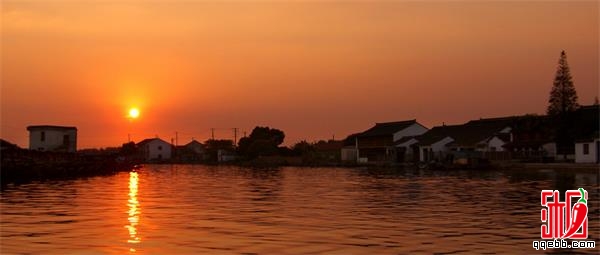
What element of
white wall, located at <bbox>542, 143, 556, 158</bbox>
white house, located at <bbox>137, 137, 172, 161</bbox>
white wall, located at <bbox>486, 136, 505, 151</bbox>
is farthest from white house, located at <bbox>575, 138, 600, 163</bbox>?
white house, located at <bbox>137, 137, 172, 161</bbox>

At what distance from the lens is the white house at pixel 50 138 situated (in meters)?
85.1

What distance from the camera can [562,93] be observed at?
7312cm

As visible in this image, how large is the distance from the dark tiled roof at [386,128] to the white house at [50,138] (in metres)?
46.4

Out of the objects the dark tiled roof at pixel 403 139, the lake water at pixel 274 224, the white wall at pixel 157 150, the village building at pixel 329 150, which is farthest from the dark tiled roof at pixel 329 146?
the lake water at pixel 274 224

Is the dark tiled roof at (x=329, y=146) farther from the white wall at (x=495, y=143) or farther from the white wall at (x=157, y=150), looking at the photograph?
the white wall at (x=495, y=143)

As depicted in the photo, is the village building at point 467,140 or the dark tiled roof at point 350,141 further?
the dark tiled roof at point 350,141

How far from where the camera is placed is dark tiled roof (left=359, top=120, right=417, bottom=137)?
99.3m

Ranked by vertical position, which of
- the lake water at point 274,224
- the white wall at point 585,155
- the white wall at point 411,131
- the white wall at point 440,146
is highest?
the white wall at point 411,131

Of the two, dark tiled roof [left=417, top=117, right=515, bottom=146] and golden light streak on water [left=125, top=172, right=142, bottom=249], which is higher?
dark tiled roof [left=417, top=117, right=515, bottom=146]

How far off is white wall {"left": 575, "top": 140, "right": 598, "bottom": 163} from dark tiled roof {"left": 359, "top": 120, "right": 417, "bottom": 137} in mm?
35944

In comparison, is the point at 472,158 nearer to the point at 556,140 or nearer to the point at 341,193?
the point at 556,140

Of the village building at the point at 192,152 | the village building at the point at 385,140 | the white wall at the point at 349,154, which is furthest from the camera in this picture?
the village building at the point at 192,152

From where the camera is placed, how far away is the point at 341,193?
3144 centimetres

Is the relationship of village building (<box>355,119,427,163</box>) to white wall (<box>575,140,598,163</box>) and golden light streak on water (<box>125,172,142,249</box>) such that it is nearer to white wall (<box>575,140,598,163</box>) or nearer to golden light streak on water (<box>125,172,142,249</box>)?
white wall (<box>575,140,598,163</box>)
